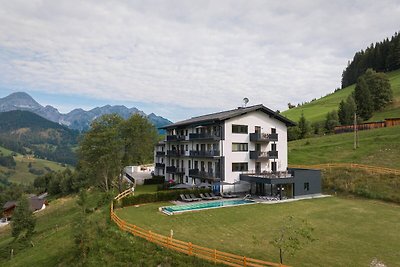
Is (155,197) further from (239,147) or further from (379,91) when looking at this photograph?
(379,91)

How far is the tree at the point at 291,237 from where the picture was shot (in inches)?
675

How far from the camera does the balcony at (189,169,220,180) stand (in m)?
44.5

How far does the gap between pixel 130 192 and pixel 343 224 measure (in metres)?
26.7

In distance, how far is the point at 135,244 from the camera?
2188cm

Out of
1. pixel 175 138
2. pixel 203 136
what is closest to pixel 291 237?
pixel 203 136

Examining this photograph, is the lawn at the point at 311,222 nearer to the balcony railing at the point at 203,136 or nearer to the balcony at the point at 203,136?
the balcony at the point at 203,136

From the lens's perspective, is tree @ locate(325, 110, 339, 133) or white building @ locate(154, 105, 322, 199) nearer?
white building @ locate(154, 105, 322, 199)

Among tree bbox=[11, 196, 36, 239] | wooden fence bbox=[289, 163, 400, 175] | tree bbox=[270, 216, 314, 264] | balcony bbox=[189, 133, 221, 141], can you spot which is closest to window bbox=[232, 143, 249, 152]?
balcony bbox=[189, 133, 221, 141]

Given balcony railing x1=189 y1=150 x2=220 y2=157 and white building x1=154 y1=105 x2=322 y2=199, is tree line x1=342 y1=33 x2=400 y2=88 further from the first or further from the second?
balcony railing x1=189 y1=150 x2=220 y2=157

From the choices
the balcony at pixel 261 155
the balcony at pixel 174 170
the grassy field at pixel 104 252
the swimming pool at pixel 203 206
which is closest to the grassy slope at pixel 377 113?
the balcony at pixel 261 155

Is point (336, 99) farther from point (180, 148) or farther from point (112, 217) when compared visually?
point (112, 217)

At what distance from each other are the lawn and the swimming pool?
4.52 ft

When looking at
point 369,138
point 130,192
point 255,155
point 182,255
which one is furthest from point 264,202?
point 369,138

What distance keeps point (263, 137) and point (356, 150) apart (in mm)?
23218
